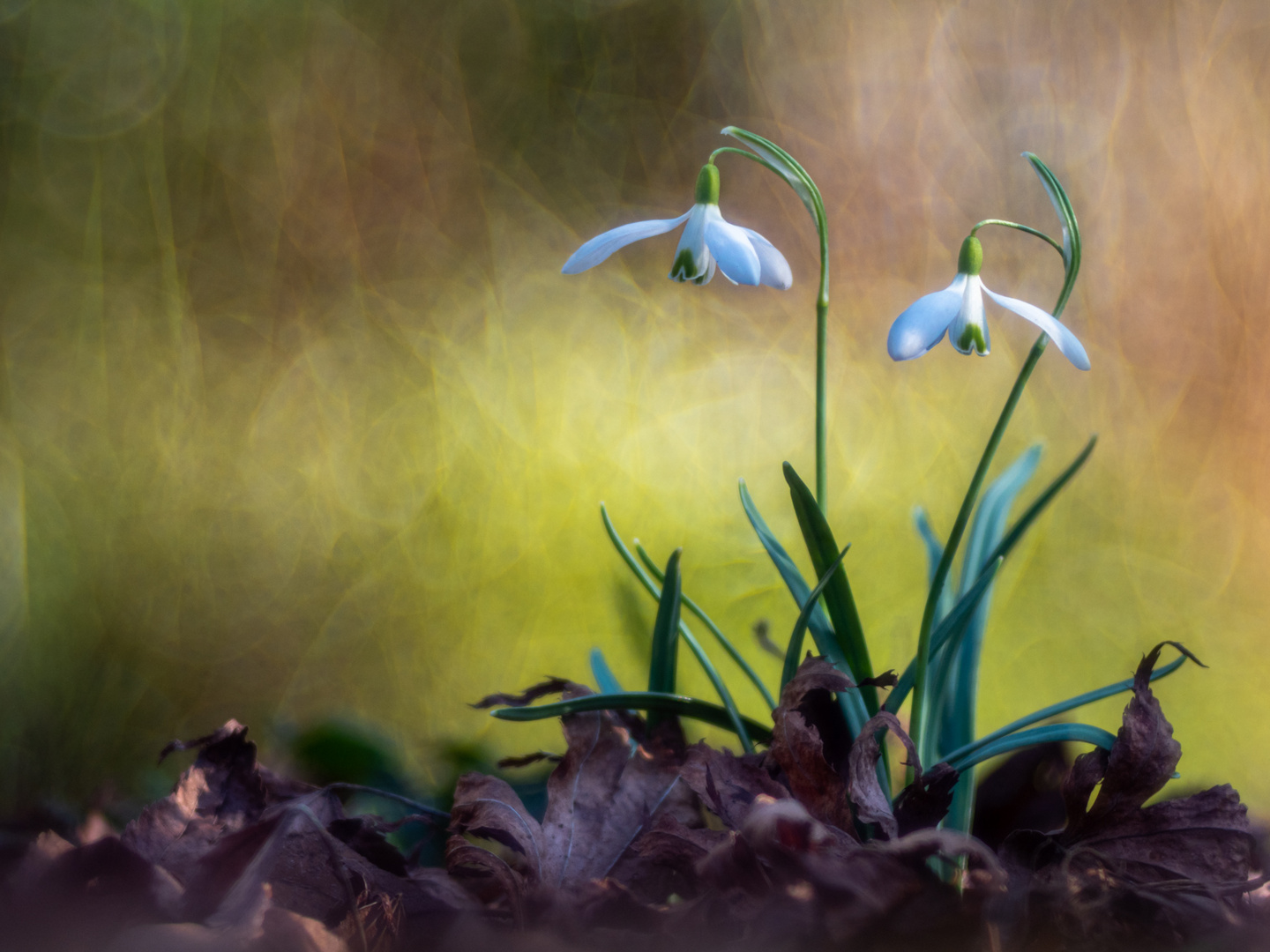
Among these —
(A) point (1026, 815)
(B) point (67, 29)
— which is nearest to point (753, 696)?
(A) point (1026, 815)

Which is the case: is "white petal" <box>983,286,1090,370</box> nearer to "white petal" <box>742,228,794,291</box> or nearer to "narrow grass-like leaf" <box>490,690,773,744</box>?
"white petal" <box>742,228,794,291</box>

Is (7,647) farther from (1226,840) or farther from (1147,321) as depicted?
(1147,321)

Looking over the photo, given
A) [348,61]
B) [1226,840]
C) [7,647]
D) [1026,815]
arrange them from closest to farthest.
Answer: [1226,840] → [1026,815] → [7,647] → [348,61]

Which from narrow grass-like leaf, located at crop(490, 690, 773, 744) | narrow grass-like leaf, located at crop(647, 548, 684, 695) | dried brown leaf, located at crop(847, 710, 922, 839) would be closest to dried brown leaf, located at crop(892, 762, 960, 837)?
dried brown leaf, located at crop(847, 710, 922, 839)

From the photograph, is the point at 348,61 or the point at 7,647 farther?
the point at 348,61

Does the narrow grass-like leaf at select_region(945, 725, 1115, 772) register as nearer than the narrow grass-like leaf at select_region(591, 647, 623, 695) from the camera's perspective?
Yes

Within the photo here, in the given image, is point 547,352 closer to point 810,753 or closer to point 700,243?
point 700,243
